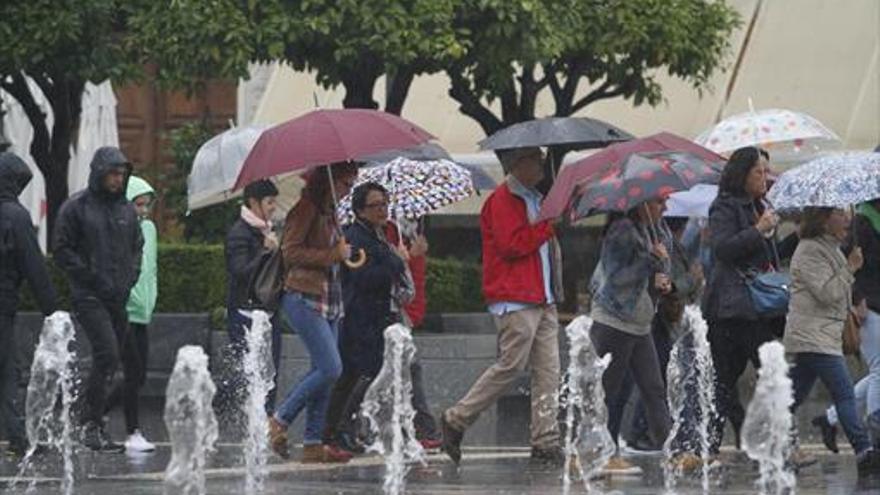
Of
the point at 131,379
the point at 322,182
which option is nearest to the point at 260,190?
the point at 131,379

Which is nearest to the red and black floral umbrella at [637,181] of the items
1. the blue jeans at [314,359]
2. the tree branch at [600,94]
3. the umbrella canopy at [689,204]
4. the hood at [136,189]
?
the blue jeans at [314,359]

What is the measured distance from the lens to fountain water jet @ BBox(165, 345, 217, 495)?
488 inches

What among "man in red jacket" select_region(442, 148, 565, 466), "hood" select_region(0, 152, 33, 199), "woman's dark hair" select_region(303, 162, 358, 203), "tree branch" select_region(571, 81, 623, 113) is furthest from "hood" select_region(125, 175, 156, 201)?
"tree branch" select_region(571, 81, 623, 113)

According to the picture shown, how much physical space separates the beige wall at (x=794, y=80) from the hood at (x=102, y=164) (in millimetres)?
9570

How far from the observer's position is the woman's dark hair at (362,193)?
15.1m

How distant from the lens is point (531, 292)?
1444cm

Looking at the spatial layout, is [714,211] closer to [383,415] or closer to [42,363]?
[383,415]

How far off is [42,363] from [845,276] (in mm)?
4229

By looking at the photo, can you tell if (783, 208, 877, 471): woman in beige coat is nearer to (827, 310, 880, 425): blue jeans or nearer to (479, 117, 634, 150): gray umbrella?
(827, 310, 880, 425): blue jeans

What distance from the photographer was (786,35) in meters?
25.0

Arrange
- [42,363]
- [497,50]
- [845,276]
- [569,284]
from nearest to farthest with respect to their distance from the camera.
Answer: [845,276] → [42,363] → [497,50] → [569,284]

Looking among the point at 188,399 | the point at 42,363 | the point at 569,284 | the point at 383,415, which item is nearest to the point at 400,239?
the point at 383,415

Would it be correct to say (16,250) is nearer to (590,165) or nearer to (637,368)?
(590,165)

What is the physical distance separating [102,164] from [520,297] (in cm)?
271
